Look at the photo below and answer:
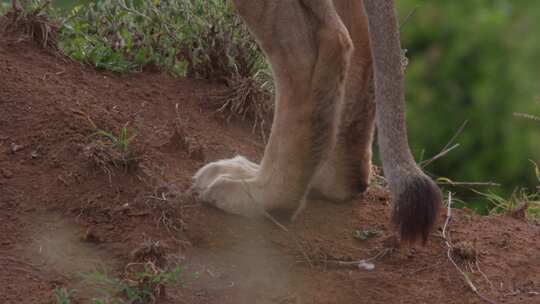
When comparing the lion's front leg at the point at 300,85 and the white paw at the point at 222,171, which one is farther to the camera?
the white paw at the point at 222,171

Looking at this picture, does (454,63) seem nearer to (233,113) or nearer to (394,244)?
(233,113)

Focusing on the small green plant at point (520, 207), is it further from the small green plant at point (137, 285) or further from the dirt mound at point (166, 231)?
the small green plant at point (137, 285)

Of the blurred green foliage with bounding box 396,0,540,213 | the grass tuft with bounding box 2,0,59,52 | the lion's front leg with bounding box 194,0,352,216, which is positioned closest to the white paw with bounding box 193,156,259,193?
the lion's front leg with bounding box 194,0,352,216

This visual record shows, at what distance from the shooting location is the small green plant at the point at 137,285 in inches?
120

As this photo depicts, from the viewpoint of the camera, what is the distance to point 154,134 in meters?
4.11

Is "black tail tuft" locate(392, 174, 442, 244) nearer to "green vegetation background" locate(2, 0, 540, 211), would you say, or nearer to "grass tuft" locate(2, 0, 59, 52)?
"grass tuft" locate(2, 0, 59, 52)

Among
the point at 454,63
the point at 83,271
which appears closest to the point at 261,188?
the point at 83,271

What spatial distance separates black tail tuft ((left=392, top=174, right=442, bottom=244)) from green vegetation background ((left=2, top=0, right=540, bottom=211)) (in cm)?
586

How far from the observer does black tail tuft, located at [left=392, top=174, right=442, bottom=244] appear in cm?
A: 326

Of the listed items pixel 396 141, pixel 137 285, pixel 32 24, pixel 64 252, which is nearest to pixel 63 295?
pixel 137 285

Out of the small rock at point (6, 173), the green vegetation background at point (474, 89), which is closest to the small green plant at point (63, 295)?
the small rock at point (6, 173)

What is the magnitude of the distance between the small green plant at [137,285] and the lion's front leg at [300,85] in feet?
2.16

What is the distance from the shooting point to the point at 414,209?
10.7ft

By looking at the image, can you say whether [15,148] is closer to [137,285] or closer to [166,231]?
[166,231]
